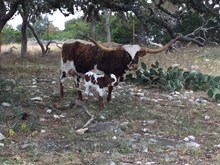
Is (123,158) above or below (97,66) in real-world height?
below

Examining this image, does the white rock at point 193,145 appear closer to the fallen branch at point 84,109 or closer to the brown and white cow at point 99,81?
the fallen branch at point 84,109

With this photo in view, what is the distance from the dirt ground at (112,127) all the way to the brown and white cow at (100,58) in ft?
2.35

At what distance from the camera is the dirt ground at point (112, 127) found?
25.5 ft

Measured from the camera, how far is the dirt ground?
7.77 m

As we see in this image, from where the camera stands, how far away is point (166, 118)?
10.5 m

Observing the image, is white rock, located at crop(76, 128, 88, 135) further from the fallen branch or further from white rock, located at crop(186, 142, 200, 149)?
white rock, located at crop(186, 142, 200, 149)

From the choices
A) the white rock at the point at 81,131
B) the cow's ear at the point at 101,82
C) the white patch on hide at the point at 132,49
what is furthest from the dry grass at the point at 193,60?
the white rock at the point at 81,131

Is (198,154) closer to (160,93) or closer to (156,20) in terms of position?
(156,20)

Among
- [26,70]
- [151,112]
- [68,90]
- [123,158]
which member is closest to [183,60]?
[26,70]

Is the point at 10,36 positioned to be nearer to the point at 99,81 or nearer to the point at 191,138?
the point at 99,81

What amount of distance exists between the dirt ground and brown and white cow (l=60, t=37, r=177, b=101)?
2.35 ft

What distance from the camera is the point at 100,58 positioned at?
35.9 feet

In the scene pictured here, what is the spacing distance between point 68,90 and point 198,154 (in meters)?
5.45

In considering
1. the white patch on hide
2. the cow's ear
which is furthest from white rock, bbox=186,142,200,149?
the cow's ear
